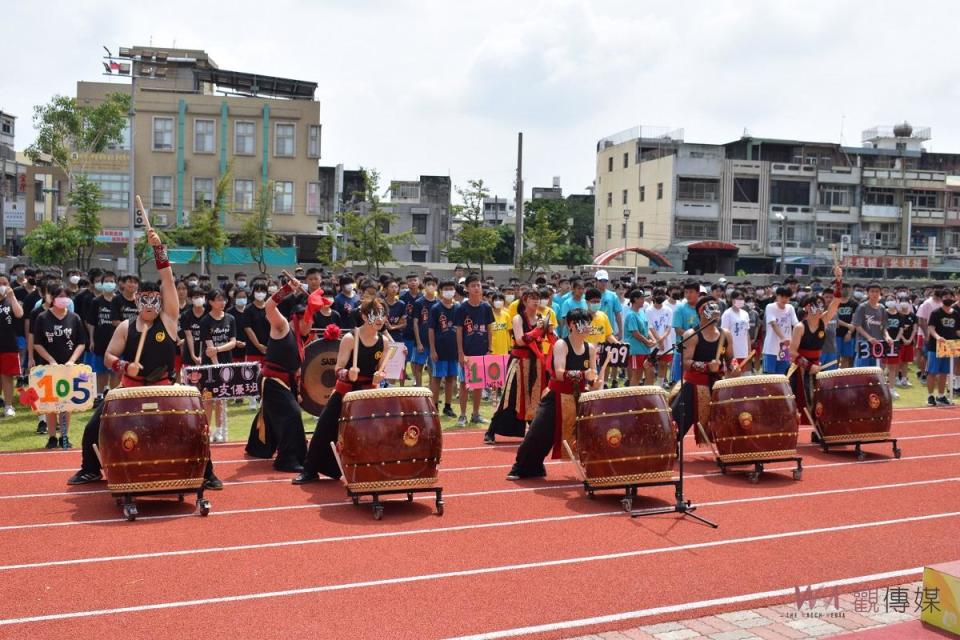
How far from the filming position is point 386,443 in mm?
8617

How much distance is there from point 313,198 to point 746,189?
→ 1134 inches

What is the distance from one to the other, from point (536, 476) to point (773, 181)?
54.2 metres

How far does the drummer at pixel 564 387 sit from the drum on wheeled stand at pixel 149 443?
358 centimetres

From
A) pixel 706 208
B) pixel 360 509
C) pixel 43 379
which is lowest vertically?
pixel 360 509

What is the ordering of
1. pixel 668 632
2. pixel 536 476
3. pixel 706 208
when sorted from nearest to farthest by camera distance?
pixel 668 632 → pixel 536 476 → pixel 706 208


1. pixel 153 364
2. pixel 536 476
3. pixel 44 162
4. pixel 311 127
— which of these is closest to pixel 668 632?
pixel 536 476

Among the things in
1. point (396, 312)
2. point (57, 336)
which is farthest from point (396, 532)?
point (396, 312)

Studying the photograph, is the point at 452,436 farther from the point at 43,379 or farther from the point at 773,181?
the point at 773,181

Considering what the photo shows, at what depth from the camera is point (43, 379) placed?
429 inches

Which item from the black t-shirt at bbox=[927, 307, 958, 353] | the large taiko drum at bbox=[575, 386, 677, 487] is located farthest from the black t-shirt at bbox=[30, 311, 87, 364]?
the black t-shirt at bbox=[927, 307, 958, 353]

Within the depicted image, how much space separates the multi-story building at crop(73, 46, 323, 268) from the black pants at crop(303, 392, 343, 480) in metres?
35.4

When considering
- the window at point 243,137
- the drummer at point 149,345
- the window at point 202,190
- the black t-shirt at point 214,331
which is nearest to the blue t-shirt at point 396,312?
the black t-shirt at point 214,331

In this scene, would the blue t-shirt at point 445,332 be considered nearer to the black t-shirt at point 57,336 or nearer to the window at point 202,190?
the black t-shirt at point 57,336

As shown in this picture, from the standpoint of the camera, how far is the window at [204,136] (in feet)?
149
